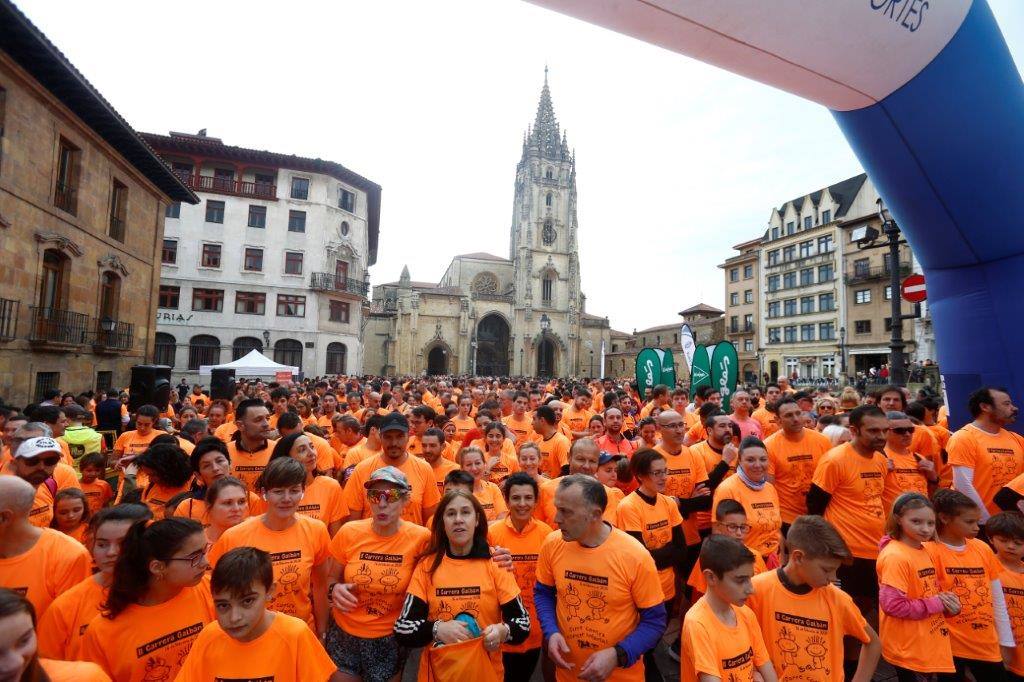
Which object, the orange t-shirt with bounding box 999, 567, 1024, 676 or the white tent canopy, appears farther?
the white tent canopy

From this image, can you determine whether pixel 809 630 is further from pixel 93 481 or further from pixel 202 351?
pixel 202 351

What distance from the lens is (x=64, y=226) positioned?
13.5m

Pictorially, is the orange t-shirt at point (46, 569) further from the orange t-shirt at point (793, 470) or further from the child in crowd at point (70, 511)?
the orange t-shirt at point (793, 470)

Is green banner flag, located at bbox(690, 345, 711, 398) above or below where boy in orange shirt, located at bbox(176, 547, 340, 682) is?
above

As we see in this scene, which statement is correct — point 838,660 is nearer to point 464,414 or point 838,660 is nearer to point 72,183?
point 464,414

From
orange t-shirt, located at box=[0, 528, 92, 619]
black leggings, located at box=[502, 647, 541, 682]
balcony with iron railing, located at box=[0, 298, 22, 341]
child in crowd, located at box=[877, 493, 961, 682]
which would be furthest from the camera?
balcony with iron railing, located at box=[0, 298, 22, 341]

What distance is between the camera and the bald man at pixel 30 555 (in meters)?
2.71

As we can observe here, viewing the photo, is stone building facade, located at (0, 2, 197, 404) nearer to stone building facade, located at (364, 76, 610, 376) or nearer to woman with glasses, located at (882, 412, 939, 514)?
woman with glasses, located at (882, 412, 939, 514)

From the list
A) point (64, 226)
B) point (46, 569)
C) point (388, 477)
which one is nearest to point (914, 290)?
point (388, 477)

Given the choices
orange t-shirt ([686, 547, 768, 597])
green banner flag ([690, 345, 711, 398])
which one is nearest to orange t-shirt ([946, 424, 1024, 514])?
orange t-shirt ([686, 547, 768, 597])

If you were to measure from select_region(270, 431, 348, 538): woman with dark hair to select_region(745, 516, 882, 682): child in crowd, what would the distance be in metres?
3.35

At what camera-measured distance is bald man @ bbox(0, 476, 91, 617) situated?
107 inches

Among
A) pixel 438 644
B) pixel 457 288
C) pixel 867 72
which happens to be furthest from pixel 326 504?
pixel 457 288

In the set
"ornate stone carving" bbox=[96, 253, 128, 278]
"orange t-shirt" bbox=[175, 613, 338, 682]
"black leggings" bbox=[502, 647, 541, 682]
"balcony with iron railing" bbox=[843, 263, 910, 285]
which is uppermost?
"balcony with iron railing" bbox=[843, 263, 910, 285]
